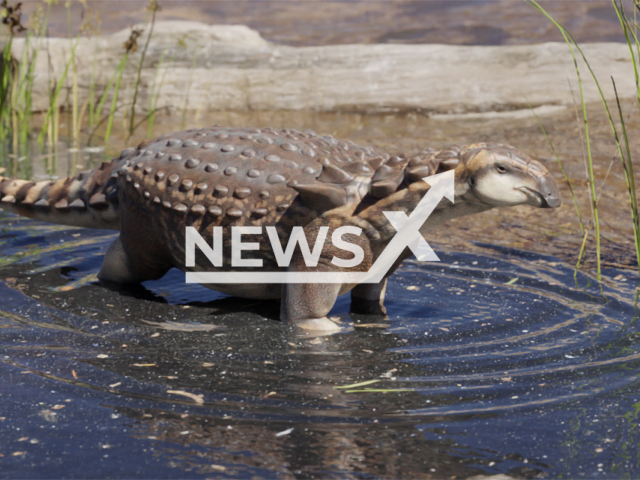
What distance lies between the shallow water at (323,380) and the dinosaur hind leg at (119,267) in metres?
0.10

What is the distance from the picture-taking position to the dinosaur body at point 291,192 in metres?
3.41

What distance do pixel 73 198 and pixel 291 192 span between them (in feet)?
4.67

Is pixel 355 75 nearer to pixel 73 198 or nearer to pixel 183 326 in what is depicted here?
pixel 73 198

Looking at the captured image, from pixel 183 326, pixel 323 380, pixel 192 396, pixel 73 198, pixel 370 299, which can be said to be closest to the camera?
pixel 192 396

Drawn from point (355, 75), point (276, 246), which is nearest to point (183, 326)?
point (276, 246)

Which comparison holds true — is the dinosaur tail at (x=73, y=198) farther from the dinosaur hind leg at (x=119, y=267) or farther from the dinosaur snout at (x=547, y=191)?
the dinosaur snout at (x=547, y=191)

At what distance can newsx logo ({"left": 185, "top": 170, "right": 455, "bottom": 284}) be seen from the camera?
3520 mm

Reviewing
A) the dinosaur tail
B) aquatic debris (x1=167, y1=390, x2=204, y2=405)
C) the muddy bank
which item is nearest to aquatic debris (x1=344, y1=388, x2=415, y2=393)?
aquatic debris (x1=167, y1=390, x2=204, y2=405)

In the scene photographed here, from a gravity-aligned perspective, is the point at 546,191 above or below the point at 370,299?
above

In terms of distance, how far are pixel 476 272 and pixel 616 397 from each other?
63.0 inches

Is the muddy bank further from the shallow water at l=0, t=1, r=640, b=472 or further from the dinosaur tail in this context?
the dinosaur tail

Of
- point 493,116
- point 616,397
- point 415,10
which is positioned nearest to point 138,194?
point 616,397

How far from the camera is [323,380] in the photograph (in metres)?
3.15

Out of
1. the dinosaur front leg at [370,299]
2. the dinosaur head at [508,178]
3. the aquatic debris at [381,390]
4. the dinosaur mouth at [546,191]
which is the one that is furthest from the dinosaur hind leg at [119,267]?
the dinosaur mouth at [546,191]
